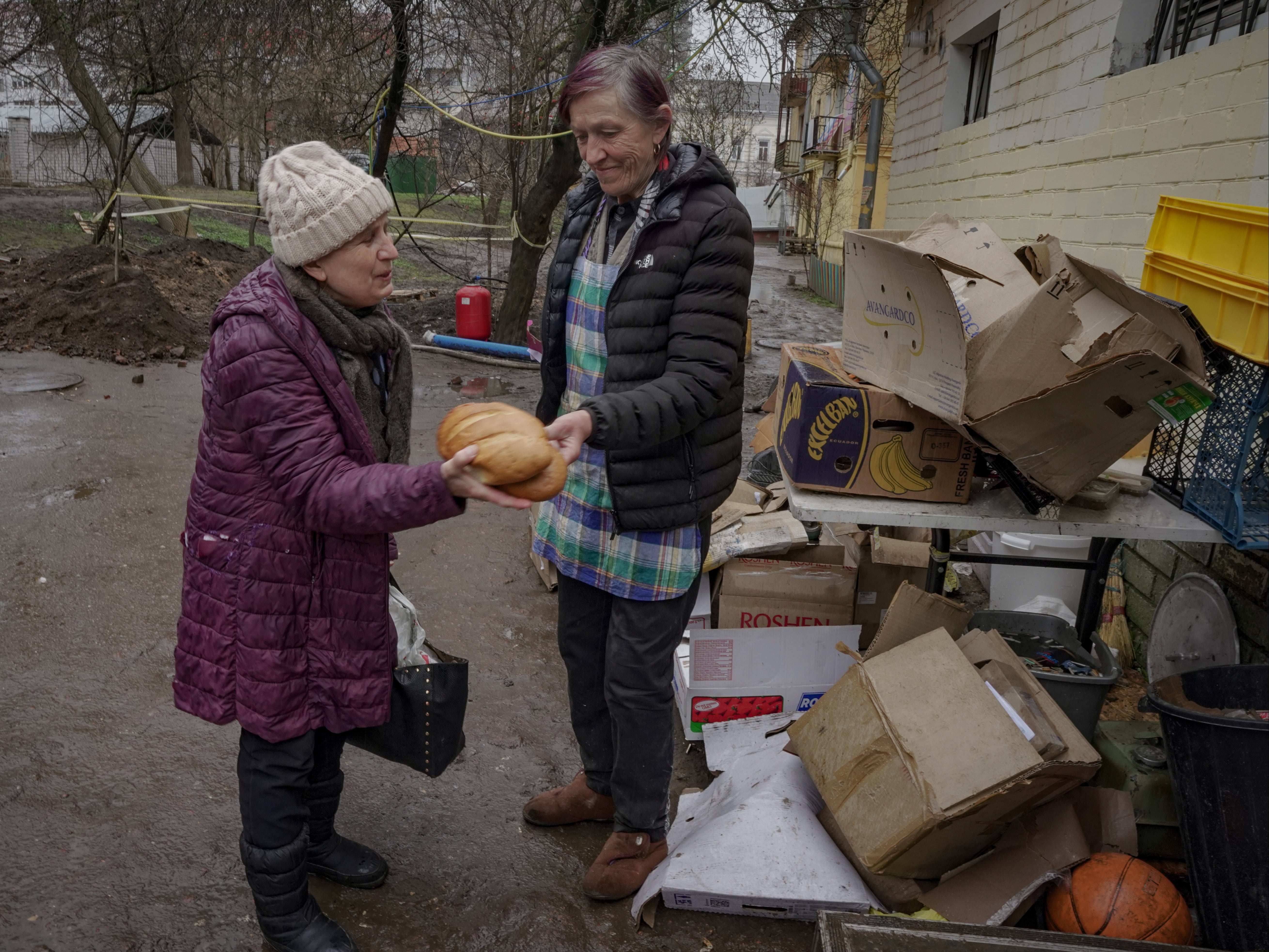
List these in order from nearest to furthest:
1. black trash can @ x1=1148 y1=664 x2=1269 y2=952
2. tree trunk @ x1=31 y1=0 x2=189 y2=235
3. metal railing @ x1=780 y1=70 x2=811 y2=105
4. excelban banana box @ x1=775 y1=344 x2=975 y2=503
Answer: black trash can @ x1=1148 y1=664 x2=1269 y2=952 → excelban banana box @ x1=775 y1=344 x2=975 y2=503 → tree trunk @ x1=31 y1=0 x2=189 y2=235 → metal railing @ x1=780 y1=70 x2=811 y2=105

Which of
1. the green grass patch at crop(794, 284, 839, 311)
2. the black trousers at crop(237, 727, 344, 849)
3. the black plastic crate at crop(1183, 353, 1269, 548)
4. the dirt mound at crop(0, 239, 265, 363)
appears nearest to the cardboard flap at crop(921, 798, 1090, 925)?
the black plastic crate at crop(1183, 353, 1269, 548)

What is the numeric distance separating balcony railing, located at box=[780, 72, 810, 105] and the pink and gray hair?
2189 cm

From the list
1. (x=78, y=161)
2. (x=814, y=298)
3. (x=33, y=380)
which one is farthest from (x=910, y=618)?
(x=78, y=161)

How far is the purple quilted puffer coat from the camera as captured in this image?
179 centimetres

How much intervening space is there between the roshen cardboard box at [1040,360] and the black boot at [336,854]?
1933 millimetres

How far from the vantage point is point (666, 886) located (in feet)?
7.84

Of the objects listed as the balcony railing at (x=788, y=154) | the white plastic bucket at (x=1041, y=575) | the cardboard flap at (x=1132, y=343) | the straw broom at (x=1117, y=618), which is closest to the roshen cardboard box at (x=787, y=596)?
the white plastic bucket at (x=1041, y=575)

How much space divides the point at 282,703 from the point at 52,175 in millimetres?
26787

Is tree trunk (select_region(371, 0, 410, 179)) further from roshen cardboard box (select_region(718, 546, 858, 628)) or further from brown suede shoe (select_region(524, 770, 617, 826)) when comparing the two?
brown suede shoe (select_region(524, 770, 617, 826))

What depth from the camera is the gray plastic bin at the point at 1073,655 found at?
2.65 m

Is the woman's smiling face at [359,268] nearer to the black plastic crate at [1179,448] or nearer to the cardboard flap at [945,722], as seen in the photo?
the cardboard flap at [945,722]

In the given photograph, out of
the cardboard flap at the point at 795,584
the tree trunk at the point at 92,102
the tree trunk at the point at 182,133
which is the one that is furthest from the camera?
the tree trunk at the point at 182,133

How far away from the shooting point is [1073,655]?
2.92 m

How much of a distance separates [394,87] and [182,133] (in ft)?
50.8
